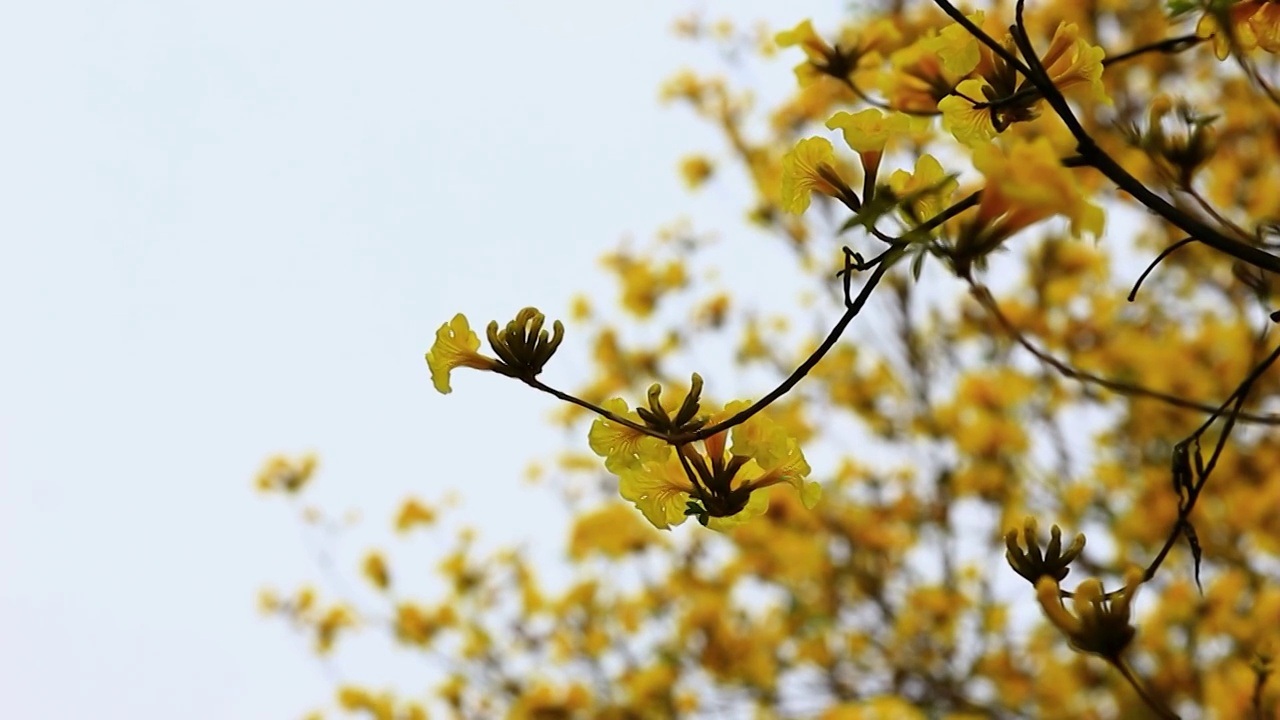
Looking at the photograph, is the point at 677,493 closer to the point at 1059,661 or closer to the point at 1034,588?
the point at 1034,588

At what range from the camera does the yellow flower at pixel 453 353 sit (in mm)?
688

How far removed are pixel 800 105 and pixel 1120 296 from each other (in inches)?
36.6

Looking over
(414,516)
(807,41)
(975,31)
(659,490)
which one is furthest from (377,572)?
(975,31)

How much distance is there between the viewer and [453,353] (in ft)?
2.30

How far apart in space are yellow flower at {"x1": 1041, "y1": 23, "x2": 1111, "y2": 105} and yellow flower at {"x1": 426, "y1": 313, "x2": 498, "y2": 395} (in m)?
0.38

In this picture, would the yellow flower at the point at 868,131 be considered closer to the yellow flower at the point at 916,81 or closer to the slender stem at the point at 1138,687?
the yellow flower at the point at 916,81

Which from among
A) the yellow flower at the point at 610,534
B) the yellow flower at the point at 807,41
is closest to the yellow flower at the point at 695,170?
the yellow flower at the point at 610,534

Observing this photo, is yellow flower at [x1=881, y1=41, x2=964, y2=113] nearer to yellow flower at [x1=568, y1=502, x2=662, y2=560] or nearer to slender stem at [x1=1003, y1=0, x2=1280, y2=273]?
slender stem at [x1=1003, y1=0, x2=1280, y2=273]

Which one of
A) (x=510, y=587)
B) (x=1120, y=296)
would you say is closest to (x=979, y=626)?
(x=1120, y=296)

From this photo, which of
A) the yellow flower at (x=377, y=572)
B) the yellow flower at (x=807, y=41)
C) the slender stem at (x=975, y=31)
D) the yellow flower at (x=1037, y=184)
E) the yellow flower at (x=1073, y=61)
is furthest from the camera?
the yellow flower at (x=377, y=572)

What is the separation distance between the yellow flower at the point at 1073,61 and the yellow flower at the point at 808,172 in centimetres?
15

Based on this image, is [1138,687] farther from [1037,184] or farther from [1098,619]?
[1037,184]

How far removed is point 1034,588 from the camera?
706 mm

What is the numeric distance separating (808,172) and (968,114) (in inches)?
4.2
